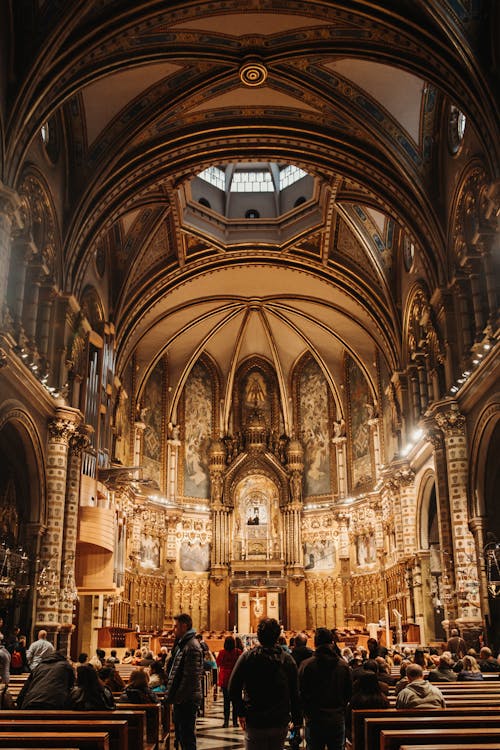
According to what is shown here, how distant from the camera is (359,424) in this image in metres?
34.8

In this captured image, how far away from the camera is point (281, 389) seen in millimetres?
37500

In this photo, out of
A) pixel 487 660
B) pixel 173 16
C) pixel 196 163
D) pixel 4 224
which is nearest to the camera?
pixel 487 660

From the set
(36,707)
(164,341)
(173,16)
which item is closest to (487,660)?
(36,707)

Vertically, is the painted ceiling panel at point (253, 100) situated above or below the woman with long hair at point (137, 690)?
above

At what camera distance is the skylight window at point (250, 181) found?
3206cm

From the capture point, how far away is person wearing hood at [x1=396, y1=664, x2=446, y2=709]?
295 inches

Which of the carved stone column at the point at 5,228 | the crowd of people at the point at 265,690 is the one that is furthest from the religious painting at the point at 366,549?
the crowd of people at the point at 265,690

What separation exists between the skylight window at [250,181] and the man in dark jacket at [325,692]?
2686cm

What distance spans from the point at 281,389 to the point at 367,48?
20556mm

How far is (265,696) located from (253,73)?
18173mm

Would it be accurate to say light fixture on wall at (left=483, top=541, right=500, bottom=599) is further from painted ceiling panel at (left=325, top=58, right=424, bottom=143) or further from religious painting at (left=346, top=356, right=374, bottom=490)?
religious painting at (left=346, top=356, right=374, bottom=490)

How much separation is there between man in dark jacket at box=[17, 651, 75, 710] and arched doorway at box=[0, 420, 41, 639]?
1028 cm

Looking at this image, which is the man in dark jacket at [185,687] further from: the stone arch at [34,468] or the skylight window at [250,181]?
the skylight window at [250,181]

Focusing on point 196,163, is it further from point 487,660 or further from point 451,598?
point 487,660
